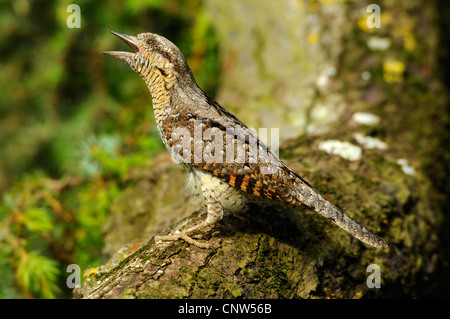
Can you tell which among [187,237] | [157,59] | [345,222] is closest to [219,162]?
[187,237]

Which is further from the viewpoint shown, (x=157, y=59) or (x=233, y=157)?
(x=157, y=59)

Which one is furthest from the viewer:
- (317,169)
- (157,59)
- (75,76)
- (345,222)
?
(75,76)

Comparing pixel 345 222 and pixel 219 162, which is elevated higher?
pixel 219 162

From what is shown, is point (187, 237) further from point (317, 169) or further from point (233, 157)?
point (317, 169)

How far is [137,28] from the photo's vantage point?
227 inches

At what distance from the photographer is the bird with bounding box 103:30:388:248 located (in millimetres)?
2668

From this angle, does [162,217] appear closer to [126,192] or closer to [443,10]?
[126,192]

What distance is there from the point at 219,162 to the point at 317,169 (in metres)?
1.15

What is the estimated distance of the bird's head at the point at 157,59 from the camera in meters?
3.18

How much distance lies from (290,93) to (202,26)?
6.18 feet

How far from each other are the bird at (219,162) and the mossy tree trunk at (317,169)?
0.68ft

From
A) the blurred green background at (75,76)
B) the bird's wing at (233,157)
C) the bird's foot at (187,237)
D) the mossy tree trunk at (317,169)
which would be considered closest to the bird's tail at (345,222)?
the bird's wing at (233,157)

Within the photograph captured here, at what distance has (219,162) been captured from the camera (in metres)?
2.73

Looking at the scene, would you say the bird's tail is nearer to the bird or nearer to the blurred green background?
the bird
